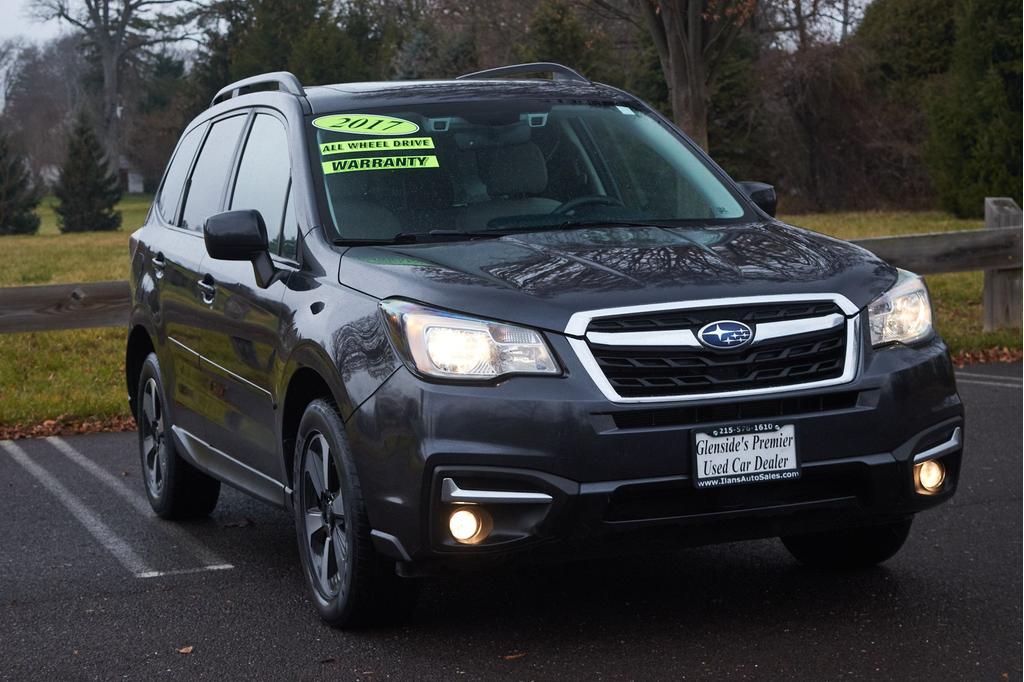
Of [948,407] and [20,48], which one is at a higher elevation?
[20,48]

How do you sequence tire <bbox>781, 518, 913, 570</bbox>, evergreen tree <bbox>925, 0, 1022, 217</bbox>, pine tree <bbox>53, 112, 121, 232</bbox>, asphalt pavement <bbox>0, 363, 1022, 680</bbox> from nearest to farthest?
asphalt pavement <bbox>0, 363, 1022, 680</bbox>, tire <bbox>781, 518, 913, 570</bbox>, evergreen tree <bbox>925, 0, 1022, 217</bbox>, pine tree <bbox>53, 112, 121, 232</bbox>

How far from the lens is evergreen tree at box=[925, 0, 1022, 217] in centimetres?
2633

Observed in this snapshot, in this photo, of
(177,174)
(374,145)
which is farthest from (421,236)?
(177,174)

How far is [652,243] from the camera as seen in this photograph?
4977mm

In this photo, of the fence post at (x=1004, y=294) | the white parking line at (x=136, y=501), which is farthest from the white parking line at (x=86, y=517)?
the fence post at (x=1004, y=294)

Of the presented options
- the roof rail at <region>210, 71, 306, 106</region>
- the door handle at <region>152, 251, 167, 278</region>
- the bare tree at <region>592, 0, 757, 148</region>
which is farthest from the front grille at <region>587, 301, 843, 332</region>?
the bare tree at <region>592, 0, 757, 148</region>

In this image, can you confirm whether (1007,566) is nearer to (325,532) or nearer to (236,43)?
(325,532)

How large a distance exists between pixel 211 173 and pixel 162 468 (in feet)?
4.55

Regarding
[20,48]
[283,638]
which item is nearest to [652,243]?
[283,638]

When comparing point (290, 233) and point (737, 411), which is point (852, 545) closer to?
point (737, 411)

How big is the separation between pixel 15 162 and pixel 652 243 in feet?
152

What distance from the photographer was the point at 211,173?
6.55 metres

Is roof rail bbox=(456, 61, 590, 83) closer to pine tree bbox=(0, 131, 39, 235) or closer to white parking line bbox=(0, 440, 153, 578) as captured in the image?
white parking line bbox=(0, 440, 153, 578)

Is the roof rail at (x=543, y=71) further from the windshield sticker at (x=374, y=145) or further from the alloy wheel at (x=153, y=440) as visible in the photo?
the alloy wheel at (x=153, y=440)
